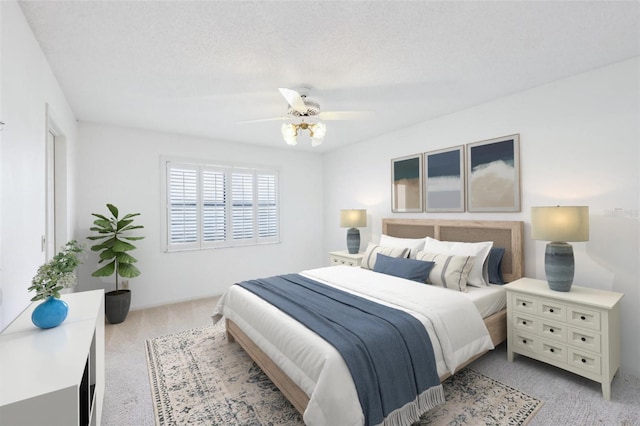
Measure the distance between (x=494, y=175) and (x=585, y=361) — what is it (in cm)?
191

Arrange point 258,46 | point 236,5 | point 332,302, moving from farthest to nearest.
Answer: point 332,302 < point 258,46 < point 236,5

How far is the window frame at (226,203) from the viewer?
14.7 ft

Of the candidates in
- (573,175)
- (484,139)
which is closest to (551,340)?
(573,175)

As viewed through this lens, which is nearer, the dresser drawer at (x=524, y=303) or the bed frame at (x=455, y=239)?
the bed frame at (x=455, y=239)

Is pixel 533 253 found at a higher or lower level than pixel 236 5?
lower

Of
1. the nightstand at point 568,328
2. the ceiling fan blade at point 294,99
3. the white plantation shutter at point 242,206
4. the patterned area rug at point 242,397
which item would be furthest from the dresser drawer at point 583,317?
the white plantation shutter at point 242,206

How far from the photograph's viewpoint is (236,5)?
68.4 inches

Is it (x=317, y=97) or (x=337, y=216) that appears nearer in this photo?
(x=317, y=97)

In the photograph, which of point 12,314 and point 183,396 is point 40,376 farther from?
point 183,396

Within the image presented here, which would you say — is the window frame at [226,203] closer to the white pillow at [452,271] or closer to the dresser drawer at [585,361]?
the white pillow at [452,271]

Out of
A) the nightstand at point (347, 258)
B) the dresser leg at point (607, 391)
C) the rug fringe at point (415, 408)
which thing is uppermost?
the nightstand at point (347, 258)

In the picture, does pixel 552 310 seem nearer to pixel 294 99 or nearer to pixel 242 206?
pixel 294 99

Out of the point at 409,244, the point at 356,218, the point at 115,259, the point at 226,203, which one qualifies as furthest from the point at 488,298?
the point at 115,259

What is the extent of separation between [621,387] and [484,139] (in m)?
2.56
